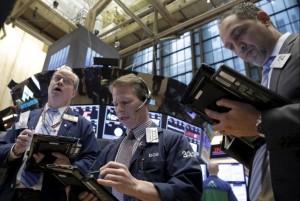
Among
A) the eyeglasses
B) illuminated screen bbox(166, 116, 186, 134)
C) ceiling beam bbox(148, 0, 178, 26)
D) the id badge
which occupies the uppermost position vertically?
ceiling beam bbox(148, 0, 178, 26)

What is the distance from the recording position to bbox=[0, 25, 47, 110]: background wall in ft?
29.9

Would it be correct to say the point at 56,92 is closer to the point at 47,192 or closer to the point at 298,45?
the point at 47,192

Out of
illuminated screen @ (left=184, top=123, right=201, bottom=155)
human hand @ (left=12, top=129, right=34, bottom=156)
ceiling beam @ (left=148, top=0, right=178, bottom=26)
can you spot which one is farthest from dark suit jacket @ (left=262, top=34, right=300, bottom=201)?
ceiling beam @ (left=148, top=0, right=178, bottom=26)

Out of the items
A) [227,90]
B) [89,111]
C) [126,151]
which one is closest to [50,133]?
[126,151]

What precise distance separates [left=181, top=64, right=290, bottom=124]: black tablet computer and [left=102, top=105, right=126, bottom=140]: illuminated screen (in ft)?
15.1

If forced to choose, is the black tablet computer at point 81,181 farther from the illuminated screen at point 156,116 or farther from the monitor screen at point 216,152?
the monitor screen at point 216,152

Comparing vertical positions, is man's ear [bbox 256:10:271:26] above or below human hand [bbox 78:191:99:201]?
above

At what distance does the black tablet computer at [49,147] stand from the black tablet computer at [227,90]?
101 cm

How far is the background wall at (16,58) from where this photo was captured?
29.9 ft

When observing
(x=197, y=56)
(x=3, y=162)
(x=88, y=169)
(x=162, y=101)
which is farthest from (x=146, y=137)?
(x=197, y=56)

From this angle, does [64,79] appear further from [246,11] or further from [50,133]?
[246,11]

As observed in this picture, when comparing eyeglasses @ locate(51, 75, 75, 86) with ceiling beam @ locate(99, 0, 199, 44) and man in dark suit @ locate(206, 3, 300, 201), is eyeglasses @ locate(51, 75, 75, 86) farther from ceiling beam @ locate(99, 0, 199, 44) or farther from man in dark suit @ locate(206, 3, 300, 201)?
ceiling beam @ locate(99, 0, 199, 44)

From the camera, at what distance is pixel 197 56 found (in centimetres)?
1243

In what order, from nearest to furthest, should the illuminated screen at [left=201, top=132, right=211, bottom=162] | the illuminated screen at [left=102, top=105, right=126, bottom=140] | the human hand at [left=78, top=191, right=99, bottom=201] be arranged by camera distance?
the human hand at [left=78, top=191, right=99, bottom=201] < the illuminated screen at [left=102, top=105, right=126, bottom=140] < the illuminated screen at [left=201, top=132, right=211, bottom=162]
